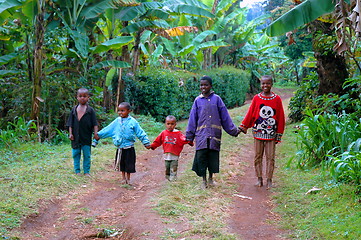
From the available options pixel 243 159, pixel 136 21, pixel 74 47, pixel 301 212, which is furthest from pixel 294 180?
pixel 136 21

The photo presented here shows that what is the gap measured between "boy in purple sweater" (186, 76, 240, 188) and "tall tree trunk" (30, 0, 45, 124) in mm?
5289

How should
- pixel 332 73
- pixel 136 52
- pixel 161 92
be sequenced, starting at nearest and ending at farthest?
pixel 332 73, pixel 161 92, pixel 136 52

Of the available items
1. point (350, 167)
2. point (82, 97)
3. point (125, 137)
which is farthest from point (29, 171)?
point (350, 167)

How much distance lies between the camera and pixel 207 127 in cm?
675

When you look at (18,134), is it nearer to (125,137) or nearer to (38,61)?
(38,61)

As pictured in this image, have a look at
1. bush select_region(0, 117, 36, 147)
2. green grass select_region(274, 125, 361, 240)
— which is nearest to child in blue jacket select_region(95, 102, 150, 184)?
green grass select_region(274, 125, 361, 240)

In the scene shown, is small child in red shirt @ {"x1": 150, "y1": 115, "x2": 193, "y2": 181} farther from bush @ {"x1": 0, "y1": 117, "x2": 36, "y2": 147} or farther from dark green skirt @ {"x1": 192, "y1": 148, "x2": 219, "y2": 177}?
bush @ {"x1": 0, "y1": 117, "x2": 36, "y2": 147}

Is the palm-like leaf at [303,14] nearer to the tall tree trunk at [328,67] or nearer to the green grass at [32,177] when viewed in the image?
the tall tree trunk at [328,67]

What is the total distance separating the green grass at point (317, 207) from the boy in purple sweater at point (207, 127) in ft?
3.95

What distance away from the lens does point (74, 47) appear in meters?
13.0

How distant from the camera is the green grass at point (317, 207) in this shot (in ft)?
15.8

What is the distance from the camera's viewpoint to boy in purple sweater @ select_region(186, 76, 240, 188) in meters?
6.72

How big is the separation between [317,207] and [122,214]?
2669 millimetres

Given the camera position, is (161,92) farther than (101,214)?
Yes
